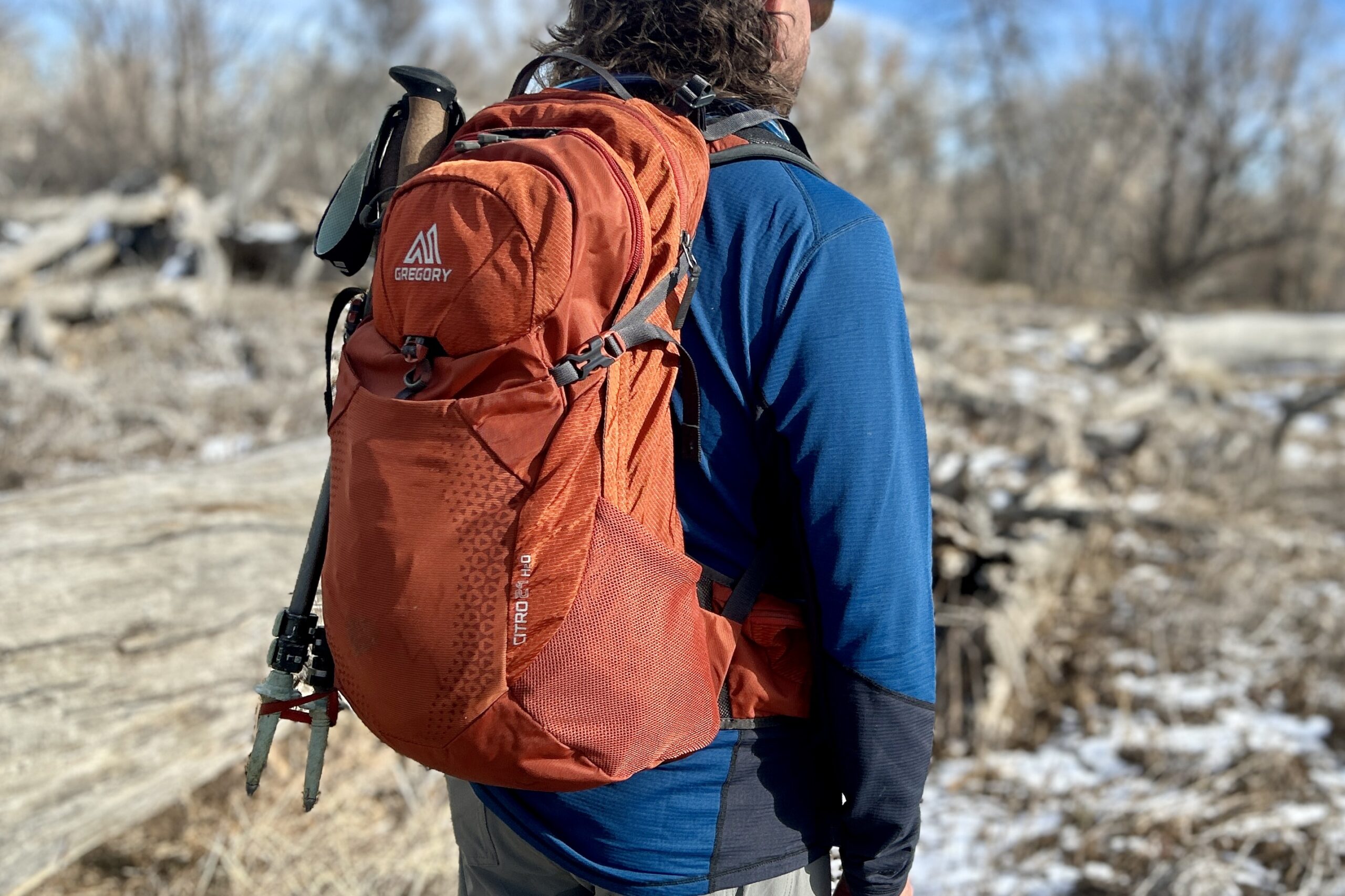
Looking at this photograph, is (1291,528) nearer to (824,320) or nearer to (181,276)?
(824,320)

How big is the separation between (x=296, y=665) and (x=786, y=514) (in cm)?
71

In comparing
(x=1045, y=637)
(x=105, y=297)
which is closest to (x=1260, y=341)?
(x=1045, y=637)

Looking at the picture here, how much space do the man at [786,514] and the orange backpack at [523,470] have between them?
0.29 ft

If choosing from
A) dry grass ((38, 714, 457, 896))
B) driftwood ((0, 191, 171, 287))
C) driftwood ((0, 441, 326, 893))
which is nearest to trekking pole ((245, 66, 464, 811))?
driftwood ((0, 441, 326, 893))

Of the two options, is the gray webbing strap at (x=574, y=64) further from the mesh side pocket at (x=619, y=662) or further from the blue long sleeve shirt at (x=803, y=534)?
the mesh side pocket at (x=619, y=662)

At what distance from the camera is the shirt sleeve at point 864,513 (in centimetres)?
117

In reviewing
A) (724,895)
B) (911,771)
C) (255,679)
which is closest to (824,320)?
(911,771)

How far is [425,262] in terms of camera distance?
1092 millimetres

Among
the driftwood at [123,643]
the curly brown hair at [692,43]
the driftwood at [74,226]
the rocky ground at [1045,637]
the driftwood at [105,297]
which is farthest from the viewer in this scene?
the driftwood at [74,226]

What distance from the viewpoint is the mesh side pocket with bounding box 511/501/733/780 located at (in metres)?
1.11

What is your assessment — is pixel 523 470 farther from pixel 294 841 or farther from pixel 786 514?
pixel 294 841

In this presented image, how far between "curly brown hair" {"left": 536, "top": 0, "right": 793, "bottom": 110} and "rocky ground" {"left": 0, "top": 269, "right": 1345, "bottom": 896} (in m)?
2.29

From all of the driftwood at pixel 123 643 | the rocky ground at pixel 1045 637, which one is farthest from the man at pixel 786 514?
the rocky ground at pixel 1045 637

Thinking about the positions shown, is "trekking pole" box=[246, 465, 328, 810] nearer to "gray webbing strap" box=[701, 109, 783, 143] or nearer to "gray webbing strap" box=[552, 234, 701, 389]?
"gray webbing strap" box=[552, 234, 701, 389]
